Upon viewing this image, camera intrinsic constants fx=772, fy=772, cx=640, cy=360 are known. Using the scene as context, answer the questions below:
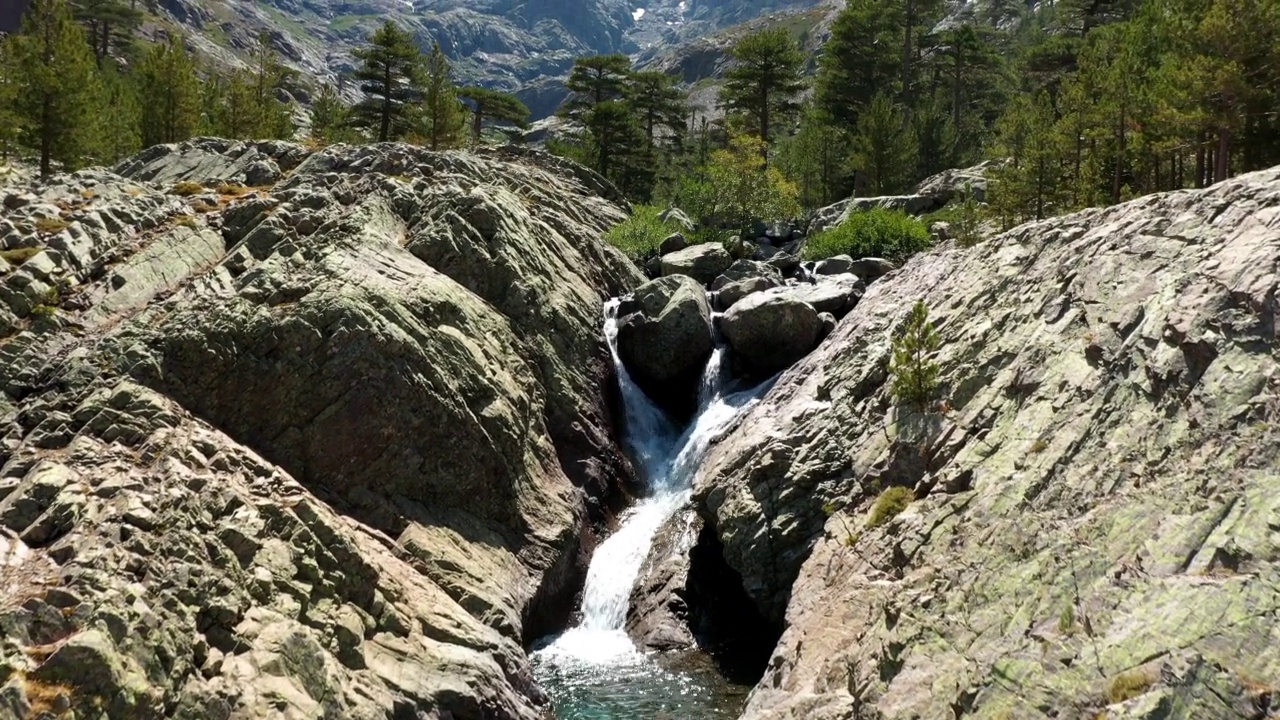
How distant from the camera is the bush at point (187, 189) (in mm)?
35438

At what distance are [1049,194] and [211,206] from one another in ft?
126

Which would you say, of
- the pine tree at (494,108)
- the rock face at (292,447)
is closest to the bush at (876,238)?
the rock face at (292,447)

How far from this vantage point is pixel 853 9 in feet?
214

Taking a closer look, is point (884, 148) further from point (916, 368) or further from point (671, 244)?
point (916, 368)

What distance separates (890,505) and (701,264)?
23.8m

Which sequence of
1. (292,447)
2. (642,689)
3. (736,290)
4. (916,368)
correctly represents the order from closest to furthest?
(642,689) → (916,368) → (292,447) → (736,290)

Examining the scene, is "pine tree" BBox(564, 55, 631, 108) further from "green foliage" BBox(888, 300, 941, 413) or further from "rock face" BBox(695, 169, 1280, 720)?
"green foliage" BBox(888, 300, 941, 413)

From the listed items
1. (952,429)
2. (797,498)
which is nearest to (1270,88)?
(952,429)

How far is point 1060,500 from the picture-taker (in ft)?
51.1

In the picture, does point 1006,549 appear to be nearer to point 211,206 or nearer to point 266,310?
point 266,310

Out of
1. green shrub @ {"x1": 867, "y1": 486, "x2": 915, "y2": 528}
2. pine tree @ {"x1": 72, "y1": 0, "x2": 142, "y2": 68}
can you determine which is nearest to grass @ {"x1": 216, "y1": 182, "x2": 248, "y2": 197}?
green shrub @ {"x1": 867, "y1": 486, "x2": 915, "y2": 528}

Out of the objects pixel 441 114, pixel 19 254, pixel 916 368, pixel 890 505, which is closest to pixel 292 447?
pixel 19 254

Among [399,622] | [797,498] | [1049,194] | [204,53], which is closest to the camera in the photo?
[399,622]

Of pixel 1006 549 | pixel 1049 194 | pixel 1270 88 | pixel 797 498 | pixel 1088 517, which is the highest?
pixel 1270 88
